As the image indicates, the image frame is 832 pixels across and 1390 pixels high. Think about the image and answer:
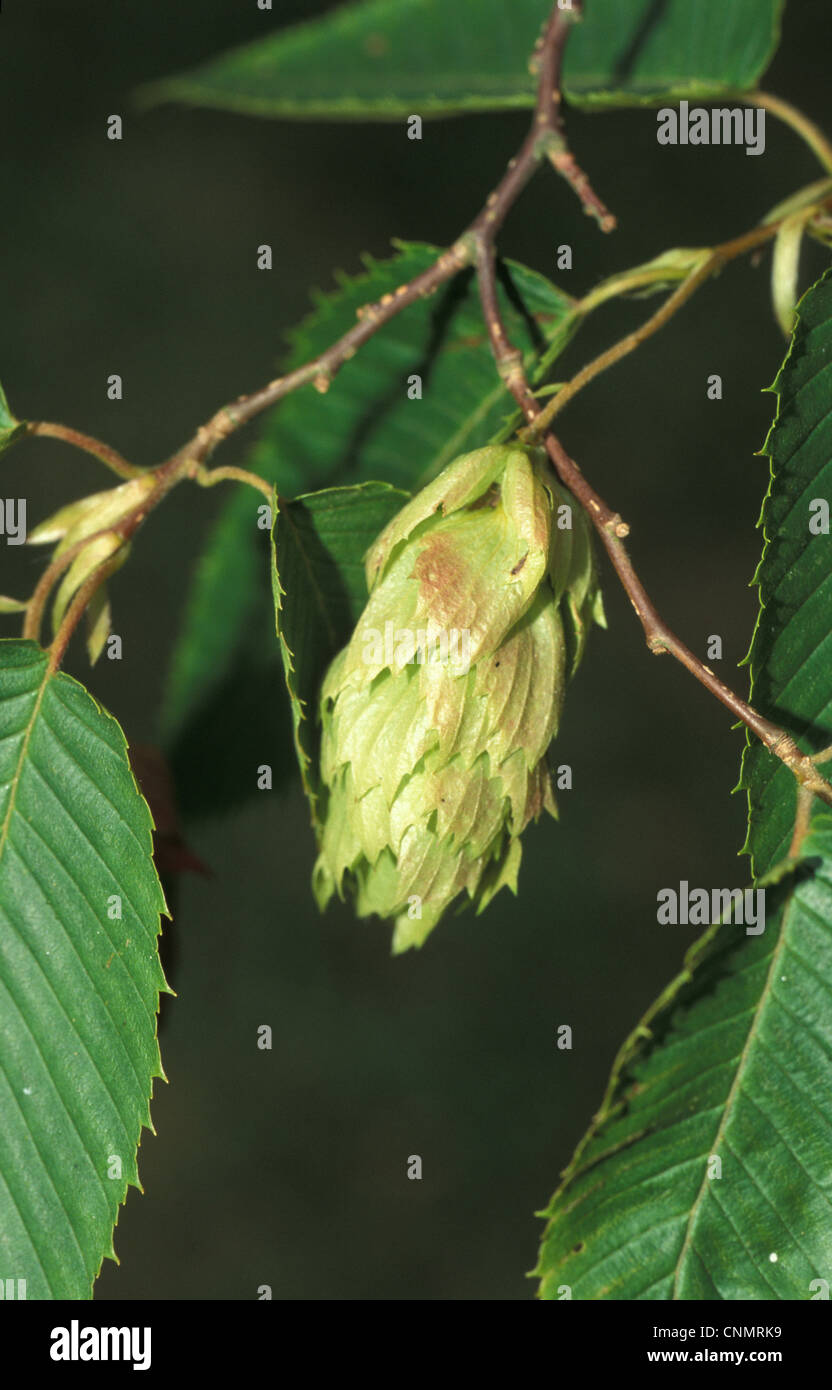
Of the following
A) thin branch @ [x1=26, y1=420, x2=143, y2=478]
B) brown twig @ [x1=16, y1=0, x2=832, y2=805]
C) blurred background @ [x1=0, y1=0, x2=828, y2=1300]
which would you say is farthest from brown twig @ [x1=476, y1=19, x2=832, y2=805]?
blurred background @ [x1=0, y1=0, x2=828, y2=1300]

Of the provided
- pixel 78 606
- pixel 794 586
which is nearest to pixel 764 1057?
pixel 794 586

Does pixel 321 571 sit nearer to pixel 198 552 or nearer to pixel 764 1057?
pixel 764 1057

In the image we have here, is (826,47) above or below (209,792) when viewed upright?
above

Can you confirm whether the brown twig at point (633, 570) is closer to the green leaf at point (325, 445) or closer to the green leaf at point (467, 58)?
the green leaf at point (325, 445)

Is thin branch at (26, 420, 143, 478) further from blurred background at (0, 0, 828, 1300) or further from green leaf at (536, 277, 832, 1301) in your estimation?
blurred background at (0, 0, 828, 1300)

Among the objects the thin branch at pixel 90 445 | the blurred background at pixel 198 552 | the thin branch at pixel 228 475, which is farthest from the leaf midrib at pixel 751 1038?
the blurred background at pixel 198 552
